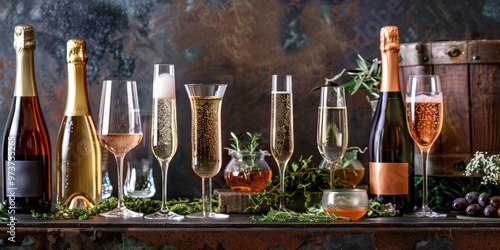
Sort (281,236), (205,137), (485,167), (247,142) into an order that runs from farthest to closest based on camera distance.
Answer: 1. (247,142)
2. (485,167)
3. (205,137)
4. (281,236)

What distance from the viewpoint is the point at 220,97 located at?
1723 millimetres

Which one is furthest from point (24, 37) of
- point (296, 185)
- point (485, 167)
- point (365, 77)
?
point (485, 167)

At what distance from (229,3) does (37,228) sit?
33.6 inches

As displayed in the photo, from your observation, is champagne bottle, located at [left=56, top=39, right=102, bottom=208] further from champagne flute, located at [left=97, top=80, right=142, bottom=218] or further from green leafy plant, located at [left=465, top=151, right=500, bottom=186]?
green leafy plant, located at [left=465, top=151, right=500, bottom=186]

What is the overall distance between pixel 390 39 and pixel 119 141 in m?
0.66

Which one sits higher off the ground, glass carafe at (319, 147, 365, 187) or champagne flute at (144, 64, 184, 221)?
champagne flute at (144, 64, 184, 221)

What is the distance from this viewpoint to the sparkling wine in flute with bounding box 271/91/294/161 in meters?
1.75

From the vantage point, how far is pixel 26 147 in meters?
1.90

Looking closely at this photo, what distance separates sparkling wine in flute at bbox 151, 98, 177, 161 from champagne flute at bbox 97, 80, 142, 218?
2.6 inches

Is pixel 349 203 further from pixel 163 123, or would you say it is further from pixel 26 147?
pixel 26 147

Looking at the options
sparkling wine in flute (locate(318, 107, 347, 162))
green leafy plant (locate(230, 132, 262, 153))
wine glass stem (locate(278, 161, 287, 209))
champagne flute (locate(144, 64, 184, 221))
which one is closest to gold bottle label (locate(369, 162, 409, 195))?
sparkling wine in flute (locate(318, 107, 347, 162))

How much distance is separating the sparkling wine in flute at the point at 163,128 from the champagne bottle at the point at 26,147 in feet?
1.07

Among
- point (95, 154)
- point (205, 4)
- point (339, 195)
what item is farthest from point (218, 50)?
point (339, 195)

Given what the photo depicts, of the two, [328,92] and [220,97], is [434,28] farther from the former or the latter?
[220,97]
